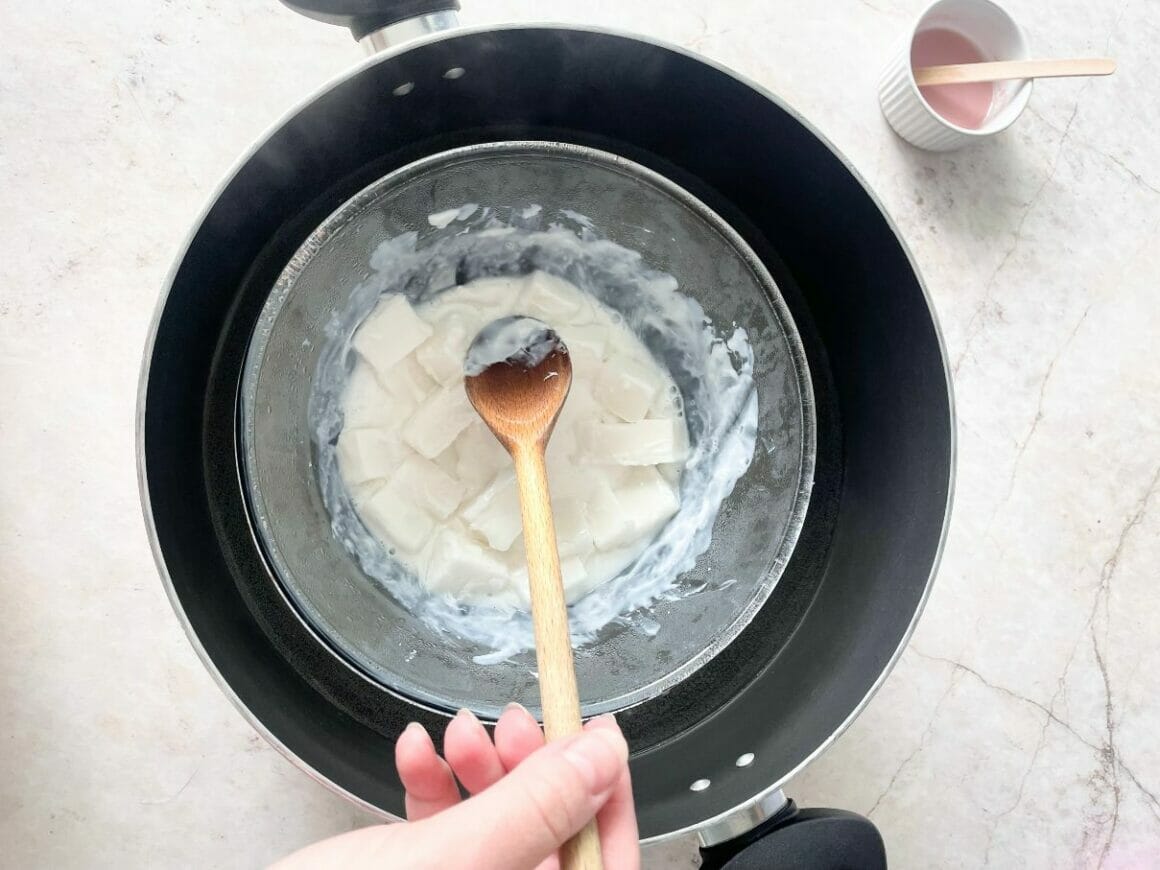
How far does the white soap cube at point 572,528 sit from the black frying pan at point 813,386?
0.55ft

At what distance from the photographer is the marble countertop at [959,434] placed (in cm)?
92

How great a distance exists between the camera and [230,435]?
77 centimetres

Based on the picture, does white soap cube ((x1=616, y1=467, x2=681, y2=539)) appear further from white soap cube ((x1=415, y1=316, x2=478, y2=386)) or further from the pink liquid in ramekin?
the pink liquid in ramekin

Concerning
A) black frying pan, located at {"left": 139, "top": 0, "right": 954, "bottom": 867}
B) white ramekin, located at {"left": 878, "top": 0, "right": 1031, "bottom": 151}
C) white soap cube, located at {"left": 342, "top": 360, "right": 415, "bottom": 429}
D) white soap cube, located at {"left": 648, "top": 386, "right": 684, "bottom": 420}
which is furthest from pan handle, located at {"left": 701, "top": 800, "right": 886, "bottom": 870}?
white ramekin, located at {"left": 878, "top": 0, "right": 1031, "bottom": 151}

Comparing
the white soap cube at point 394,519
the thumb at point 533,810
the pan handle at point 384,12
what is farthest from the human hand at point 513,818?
the pan handle at point 384,12

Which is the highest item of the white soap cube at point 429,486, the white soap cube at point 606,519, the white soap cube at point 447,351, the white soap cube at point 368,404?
the white soap cube at point 447,351

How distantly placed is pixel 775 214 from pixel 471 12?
0.44 metres

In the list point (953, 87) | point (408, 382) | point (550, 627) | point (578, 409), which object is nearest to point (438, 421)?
point (408, 382)

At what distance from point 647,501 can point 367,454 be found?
0.29m

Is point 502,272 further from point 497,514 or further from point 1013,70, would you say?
point 1013,70

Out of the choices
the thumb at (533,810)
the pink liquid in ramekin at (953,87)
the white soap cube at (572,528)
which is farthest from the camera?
the pink liquid in ramekin at (953,87)

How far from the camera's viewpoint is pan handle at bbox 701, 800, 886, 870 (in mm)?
724

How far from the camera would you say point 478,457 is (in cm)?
91

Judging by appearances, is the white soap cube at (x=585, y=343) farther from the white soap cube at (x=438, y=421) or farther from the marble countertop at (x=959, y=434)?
the marble countertop at (x=959, y=434)
